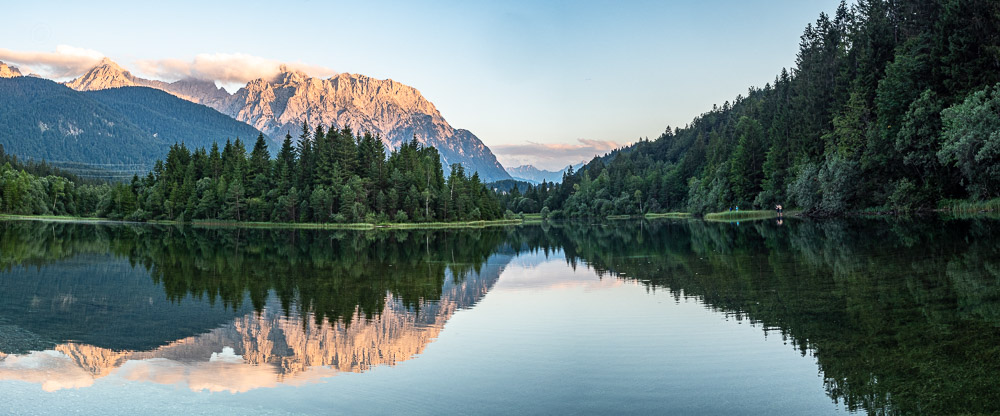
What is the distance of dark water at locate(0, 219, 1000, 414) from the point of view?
11.3 m

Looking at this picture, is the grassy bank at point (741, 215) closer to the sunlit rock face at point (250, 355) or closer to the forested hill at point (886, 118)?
the forested hill at point (886, 118)

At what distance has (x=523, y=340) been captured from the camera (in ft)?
54.6

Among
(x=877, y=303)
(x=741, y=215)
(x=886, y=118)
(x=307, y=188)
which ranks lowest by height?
(x=877, y=303)

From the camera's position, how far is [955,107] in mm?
59406

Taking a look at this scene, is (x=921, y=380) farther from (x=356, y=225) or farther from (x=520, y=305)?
(x=356, y=225)

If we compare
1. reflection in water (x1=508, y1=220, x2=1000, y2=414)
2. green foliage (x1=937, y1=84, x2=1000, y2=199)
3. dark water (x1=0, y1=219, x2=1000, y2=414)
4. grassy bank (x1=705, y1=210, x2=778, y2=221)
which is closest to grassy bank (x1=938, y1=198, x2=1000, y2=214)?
green foliage (x1=937, y1=84, x2=1000, y2=199)

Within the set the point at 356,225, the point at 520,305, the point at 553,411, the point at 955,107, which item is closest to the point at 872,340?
the point at 553,411

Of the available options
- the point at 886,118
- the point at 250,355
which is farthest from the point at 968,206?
the point at 250,355

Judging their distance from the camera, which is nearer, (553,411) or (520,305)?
(553,411)

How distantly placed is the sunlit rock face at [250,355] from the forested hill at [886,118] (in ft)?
194

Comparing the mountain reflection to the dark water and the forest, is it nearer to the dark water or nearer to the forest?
the dark water

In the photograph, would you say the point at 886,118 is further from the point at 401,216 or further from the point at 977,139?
the point at 401,216

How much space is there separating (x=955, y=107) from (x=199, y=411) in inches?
2746

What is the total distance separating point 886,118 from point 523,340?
7513cm
